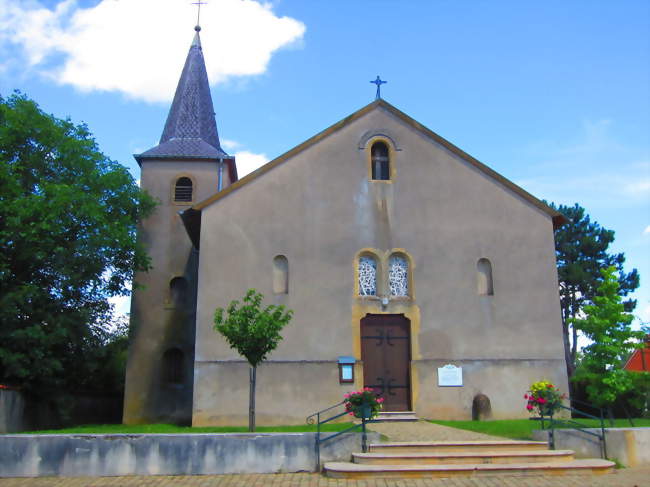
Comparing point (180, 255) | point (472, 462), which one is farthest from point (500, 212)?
point (180, 255)

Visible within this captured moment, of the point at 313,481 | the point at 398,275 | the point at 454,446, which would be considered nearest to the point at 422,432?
the point at 454,446

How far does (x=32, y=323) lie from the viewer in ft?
63.6

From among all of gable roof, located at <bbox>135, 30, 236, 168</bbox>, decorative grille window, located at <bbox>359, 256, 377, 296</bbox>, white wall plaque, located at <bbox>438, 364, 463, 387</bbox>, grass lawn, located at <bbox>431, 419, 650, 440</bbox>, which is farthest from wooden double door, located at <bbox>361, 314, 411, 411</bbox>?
gable roof, located at <bbox>135, 30, 236, 168</bbox>

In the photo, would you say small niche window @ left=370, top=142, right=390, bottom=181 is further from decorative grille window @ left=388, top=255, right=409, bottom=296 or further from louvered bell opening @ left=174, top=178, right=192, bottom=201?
louvered bell opening @ left=174, top=178, right=192, bottom=201

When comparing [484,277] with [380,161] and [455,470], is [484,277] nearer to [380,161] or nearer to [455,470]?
[380,161]

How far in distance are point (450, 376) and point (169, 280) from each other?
11.5m

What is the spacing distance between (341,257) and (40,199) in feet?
31.4

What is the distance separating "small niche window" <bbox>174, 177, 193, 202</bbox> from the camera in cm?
2481

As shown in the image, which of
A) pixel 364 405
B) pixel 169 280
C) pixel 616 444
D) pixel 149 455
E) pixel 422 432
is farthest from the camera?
pixel 169 280

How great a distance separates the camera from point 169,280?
23.7 meters

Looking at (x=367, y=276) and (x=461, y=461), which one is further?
(x=367, y=276)

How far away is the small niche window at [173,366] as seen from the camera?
75.2ft

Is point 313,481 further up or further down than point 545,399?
further down

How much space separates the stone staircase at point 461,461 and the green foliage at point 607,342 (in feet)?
14.5
